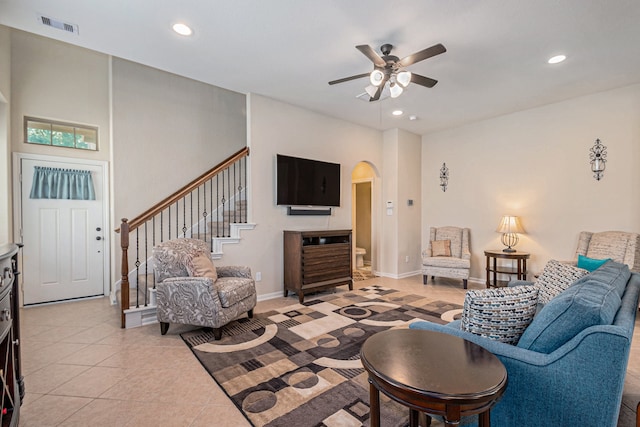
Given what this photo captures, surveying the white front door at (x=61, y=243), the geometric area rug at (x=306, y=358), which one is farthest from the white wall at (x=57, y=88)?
the geometric area rug at (x=306, y=358)

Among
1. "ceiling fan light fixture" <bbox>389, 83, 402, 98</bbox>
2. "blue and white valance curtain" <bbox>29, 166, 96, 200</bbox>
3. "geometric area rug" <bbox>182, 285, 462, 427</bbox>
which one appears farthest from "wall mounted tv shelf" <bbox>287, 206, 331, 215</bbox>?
"blue and white valance curtain" <bbox>29, 166, 96, 200</bbox>

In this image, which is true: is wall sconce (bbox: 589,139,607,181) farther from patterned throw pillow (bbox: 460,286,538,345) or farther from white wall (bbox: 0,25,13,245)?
→ white wall (bbox: 0,25,13,245)

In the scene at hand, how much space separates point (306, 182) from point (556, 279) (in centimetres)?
329

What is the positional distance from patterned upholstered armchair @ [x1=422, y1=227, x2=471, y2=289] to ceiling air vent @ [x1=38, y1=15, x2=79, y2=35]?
5469mm

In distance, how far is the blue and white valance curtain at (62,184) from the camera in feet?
13.4

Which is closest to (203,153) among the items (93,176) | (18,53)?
(93,176)

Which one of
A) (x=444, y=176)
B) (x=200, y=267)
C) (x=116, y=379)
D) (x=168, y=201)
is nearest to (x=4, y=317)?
(x=116, y=379)

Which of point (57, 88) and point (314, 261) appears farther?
point (314, 261)

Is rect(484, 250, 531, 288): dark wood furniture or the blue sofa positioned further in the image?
rect(484, 250, 531, 288): dark wood furniture

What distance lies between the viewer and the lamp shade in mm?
4762

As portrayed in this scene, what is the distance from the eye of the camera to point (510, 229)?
187 inches

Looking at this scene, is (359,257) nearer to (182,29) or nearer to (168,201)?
(168,201)

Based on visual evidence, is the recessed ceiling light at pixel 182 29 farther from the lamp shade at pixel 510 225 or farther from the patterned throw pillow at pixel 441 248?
the lamp shade at pixel 510 225

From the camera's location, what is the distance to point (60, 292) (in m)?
4.24
